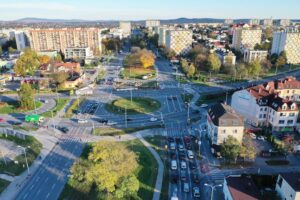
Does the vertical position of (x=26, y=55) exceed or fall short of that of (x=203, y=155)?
it exceeds it

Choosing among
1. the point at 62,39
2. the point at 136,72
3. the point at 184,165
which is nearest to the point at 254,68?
the point at 136,72

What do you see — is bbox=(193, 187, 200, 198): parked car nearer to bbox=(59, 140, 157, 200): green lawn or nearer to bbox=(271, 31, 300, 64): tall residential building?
bbox=(59, 140, 157, 200): green lawn

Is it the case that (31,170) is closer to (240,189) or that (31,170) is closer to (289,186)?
(240,189)

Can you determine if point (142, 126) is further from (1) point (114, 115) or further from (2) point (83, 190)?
(2) point (83, 190)

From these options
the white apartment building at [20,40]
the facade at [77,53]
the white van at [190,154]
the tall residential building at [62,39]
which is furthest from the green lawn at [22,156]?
the white apartment building at [20,40]

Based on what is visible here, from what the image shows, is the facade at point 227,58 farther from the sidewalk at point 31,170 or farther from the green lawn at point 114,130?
the sidewalk at point 31,170

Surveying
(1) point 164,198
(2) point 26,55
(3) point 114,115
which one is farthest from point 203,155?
(2) point 26,55

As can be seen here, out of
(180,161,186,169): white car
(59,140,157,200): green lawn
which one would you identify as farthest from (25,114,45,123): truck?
(180,161,186,169): white car
